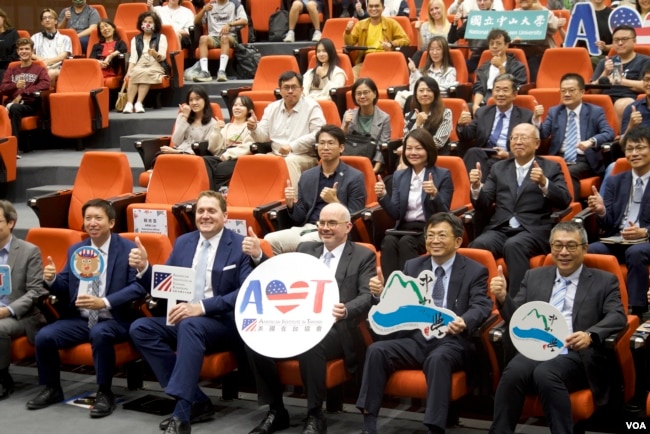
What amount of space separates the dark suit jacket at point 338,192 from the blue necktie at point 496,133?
1.07m

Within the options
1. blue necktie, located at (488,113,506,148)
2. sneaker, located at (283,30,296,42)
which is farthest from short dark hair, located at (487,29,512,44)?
sneaker, located at (283,30,296,42)

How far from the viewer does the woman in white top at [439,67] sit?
7.94 m

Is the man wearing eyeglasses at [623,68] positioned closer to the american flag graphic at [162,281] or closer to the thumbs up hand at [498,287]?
the thumbs up hand at [498,287]

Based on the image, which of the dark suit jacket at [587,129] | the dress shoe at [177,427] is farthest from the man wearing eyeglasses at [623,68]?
the dress shoe at [177,427]

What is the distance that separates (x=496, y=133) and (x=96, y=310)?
111 inches

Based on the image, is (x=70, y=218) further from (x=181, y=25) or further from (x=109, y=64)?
(x=181, y=25)

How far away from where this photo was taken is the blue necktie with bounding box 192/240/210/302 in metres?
5.32

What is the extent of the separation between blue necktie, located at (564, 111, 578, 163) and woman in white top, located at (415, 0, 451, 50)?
95.5 inches

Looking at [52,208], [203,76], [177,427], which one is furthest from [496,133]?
[203,76]

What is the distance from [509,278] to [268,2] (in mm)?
5876

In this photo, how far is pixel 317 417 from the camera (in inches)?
193

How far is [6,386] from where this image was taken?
18.4 feet

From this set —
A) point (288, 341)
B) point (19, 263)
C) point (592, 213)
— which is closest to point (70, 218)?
point (19, 263)

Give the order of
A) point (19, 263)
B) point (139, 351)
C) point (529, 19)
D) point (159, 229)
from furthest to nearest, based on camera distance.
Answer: point (529, 19)
point (159, 229)
point (19, 263)
point (139, 351)
